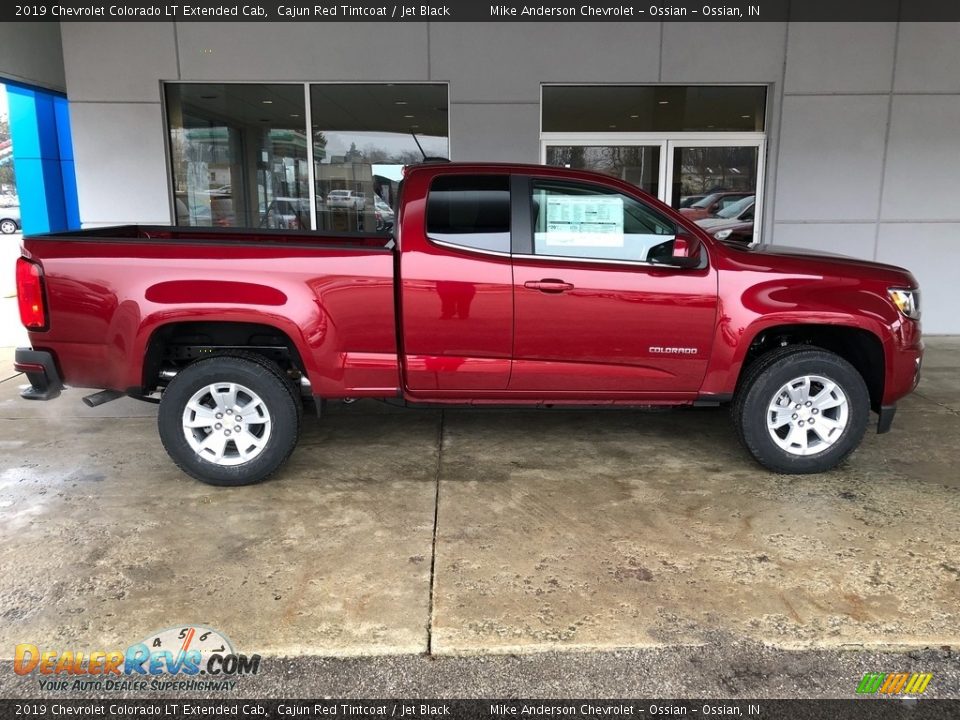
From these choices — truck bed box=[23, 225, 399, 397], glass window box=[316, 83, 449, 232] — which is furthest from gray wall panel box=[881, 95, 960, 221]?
truck bed box=[23, 225, 399, 397]

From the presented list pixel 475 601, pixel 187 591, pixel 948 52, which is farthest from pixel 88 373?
pixel 948 52

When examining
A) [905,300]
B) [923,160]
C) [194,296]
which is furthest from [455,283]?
[923,160]

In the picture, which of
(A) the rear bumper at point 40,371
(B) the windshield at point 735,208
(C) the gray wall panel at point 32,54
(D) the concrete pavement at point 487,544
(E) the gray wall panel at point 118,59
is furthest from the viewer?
(B) the windshield at point 735,208

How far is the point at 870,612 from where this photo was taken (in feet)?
10.8

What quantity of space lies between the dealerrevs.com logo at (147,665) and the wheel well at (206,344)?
6.19 ft

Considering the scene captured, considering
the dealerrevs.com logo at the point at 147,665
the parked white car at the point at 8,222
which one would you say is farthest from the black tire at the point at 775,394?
the parked white car at the point at 8,222

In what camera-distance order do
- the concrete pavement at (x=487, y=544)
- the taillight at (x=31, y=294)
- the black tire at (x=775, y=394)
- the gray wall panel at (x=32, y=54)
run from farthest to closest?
the gray wall panel at (x=32, y=54) < the black tire at (x=775, y=394) < the taillight at (x=31, y=294) < the concrete pavement at (x=487, y=544)

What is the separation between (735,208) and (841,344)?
15.1 ft

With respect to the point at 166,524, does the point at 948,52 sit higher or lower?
higher

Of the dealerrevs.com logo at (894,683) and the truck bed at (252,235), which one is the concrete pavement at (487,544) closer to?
the dealerrevs.com logo at (894,683)

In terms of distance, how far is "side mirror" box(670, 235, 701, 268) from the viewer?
4559 mm

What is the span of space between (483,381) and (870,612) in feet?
7.87

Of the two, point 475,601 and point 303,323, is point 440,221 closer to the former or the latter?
point 303,323

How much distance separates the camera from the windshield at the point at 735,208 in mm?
9203
